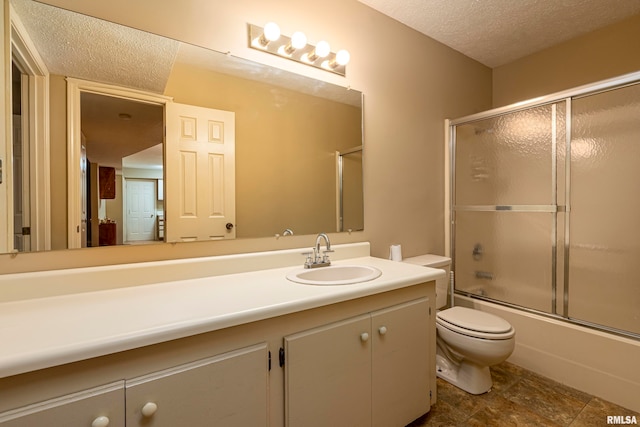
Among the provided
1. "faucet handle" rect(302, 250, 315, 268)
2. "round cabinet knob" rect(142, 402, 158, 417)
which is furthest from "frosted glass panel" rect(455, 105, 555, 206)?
"round cabinet knob" rect(142, 402, 158, 417)

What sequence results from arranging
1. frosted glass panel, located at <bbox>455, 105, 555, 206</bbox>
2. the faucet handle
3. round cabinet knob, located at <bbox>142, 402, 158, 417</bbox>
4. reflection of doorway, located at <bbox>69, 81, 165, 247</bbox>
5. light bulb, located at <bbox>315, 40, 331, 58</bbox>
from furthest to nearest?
frosted glass panel, located at <bbox>455, 105, 555, 206</bbox>
light bulb, located at <bbox>315, 40, 331, 58</bbox>
the faucet handle
reflection of doorway, located at <bbox>69, 81, 165, 247</bbox>
round cabinet knob, located at <bbox>142, 402, 158, 417</bbox>

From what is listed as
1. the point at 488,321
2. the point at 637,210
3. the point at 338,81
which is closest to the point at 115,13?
the point at 338,81

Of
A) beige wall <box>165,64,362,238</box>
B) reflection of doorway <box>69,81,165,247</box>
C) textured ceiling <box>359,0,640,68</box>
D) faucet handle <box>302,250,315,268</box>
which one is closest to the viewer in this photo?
reflection of doorway <box>69,81,165,247</box>

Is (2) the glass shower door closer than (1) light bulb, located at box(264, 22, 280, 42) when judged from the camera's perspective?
No

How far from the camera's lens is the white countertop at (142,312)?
70cm

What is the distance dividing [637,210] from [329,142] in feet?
6.08

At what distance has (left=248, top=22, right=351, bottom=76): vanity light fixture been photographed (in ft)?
5.05

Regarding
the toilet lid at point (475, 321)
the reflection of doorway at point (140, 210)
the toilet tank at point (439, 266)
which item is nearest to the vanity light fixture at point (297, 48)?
the reflection of doorway at point (140, 210)

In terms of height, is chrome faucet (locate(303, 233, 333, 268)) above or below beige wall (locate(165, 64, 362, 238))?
below

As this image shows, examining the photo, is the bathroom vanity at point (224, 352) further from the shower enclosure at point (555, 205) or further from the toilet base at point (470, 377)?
the shower enclosure at point (555, 205)

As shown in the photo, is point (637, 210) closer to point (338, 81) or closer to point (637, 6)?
point (637, 6)

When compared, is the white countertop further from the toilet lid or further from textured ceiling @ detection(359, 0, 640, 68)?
textured ceiling @ detection(359, 0, 640, 68)

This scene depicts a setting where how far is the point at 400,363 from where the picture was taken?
135 centimetres

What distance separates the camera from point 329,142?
1823mm
